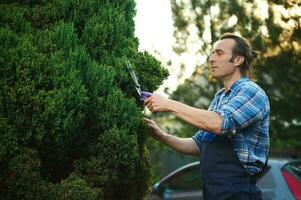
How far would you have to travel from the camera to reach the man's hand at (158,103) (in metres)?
3.28

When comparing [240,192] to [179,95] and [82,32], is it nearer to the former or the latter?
[82,32]

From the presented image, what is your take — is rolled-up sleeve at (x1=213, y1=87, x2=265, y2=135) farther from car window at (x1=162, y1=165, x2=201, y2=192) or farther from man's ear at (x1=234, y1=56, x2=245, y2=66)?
car window at (x1=162, y1=165, x2=201, y2=192)

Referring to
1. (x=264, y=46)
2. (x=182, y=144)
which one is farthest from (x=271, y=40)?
(x=182, y=144)

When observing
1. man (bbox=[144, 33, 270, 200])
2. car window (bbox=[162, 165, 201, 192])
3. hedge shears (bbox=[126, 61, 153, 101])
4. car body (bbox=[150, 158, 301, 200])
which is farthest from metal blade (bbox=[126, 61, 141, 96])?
car window (bbox=[162, 165, 201, 192])

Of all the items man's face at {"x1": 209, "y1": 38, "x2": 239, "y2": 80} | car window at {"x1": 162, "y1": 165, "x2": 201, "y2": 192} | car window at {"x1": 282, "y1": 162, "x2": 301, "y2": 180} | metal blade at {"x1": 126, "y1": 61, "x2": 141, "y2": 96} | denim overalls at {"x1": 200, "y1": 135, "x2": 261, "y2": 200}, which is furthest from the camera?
car window at {"x1": 162, "y1": 165, "x2": 201, "y2": 192}

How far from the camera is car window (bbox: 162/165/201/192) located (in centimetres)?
728

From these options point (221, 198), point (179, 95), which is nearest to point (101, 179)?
point (221, 198)

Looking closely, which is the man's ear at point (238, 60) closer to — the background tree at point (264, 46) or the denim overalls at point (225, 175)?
the denim overalls at point (225, 175)

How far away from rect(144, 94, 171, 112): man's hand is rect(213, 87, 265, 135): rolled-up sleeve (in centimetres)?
30

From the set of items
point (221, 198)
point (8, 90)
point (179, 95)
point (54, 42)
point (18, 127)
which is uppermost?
point (54, 42)

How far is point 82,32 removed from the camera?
3346 millimetres

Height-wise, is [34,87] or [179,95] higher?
[34,87]

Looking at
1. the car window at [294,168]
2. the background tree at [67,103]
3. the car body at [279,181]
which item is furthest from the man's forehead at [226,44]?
the car window at [294,168]

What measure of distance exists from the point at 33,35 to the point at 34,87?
35cm
